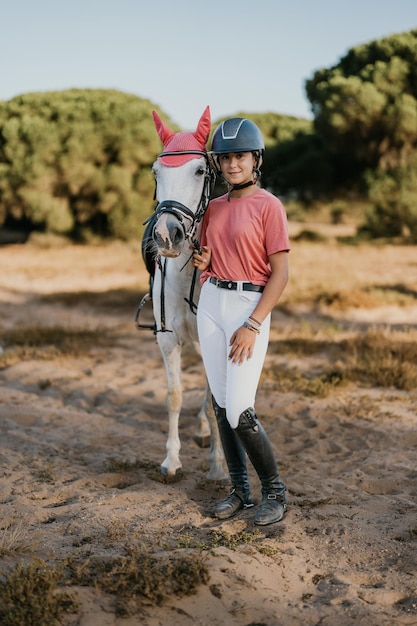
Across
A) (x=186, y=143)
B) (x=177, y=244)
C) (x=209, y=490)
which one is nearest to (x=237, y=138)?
(x=186, y=143)

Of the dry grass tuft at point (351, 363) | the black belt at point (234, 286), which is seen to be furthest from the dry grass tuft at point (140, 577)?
the dry grass tuft at point (351, 363)

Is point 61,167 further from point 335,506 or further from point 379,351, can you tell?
point 335,506

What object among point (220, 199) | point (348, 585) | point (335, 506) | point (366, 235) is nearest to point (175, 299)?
point (220, 199)

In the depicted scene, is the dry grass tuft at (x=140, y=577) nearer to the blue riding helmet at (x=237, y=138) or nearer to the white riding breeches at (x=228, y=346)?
the white riding breeches at (x=228, y=346)

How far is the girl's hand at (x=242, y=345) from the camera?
3076 mm

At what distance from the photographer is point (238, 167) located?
3.15m

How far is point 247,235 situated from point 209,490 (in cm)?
192

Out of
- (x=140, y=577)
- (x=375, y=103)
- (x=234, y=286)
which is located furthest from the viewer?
(x=375, y=103)

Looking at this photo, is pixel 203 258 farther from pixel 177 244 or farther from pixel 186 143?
pixel 186 143

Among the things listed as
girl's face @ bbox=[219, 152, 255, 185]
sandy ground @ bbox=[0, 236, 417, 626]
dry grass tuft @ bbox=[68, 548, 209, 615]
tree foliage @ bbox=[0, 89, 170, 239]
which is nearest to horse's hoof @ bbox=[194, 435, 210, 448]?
sandy ground @ bbox=[0, 236, 417, 626]

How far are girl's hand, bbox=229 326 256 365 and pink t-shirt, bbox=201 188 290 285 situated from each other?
0.95 feet

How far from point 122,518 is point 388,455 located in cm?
234

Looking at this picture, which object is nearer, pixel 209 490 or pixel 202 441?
pixel 209 490

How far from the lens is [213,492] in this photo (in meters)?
4.07
